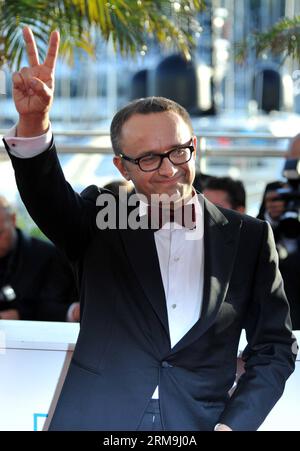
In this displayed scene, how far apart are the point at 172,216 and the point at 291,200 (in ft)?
7.49

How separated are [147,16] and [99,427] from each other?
360 cm

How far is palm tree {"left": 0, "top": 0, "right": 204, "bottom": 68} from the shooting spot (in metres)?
4.68

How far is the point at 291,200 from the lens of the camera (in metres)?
4.28

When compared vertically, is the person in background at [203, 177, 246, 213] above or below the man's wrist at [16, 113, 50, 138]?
below

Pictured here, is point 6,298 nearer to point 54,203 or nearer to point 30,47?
point 54,203

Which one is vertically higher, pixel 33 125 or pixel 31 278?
pixel 33 125

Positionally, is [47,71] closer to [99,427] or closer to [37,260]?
[99,427]

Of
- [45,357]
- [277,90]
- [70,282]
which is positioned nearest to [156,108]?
[45,357]

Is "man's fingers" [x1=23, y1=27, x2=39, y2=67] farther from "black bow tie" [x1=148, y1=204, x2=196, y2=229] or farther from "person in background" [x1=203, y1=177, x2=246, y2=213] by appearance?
"person in background" [x1=203, y1=177, x2=246, y2=213]

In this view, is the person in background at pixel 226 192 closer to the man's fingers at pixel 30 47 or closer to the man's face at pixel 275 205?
the man's face at pixel 275 205

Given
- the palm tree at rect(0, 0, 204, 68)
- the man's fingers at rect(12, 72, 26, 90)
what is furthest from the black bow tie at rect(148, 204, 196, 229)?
the palm tree at rect(0, 0, 204, 68)

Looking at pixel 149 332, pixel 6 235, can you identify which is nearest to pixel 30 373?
pixel 149 332

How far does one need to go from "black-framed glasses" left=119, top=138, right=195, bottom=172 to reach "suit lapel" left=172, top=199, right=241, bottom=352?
21 centimetres

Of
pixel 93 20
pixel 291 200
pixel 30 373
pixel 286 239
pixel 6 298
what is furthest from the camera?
pixel 93 20
